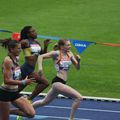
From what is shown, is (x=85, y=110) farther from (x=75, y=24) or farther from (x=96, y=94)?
(x=75, y=24)

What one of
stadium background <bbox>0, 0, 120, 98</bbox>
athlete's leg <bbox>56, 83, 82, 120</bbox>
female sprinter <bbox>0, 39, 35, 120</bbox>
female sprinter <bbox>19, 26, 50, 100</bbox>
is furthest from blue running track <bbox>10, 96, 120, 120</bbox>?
female sprinter <bbox>0, 39, 35, 120</bbox>

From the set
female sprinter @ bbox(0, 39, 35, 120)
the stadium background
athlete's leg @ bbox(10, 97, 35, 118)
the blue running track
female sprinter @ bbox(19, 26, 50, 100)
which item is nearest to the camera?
female sprinter @ bbox(0, 39, 35, 120)

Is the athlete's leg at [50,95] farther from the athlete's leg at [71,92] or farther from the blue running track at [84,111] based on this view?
the blue running track at [84,111]

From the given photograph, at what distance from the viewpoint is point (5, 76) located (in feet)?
33.5

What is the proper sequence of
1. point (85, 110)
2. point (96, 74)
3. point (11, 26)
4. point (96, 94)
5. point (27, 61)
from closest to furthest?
point (27, 61) < point (85, 110) < point (96, 94) < point (96, 74) < point (11, 26)

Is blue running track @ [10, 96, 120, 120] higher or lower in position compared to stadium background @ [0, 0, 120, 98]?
lower

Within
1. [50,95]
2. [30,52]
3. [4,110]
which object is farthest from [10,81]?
[30,52]

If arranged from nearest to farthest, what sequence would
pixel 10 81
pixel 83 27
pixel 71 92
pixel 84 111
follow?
1. pixel 10 81
2. pixel 71 92
3. pixel 84 111
4. pixel 83 27

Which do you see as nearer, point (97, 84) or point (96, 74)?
point (97, 84)

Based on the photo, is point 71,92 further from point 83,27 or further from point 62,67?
point 83,27

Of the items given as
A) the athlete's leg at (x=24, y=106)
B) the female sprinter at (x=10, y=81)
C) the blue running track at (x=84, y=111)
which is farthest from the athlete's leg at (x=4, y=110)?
the blue running track at (x=84, y=111)

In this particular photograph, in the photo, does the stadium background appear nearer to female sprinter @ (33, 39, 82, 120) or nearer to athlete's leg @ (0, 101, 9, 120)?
female sprinter @ (33, 39, 82, 120)

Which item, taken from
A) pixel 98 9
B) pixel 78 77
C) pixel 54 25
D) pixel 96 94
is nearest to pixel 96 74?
pixel 78 77

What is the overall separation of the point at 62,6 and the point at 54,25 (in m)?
4.96
